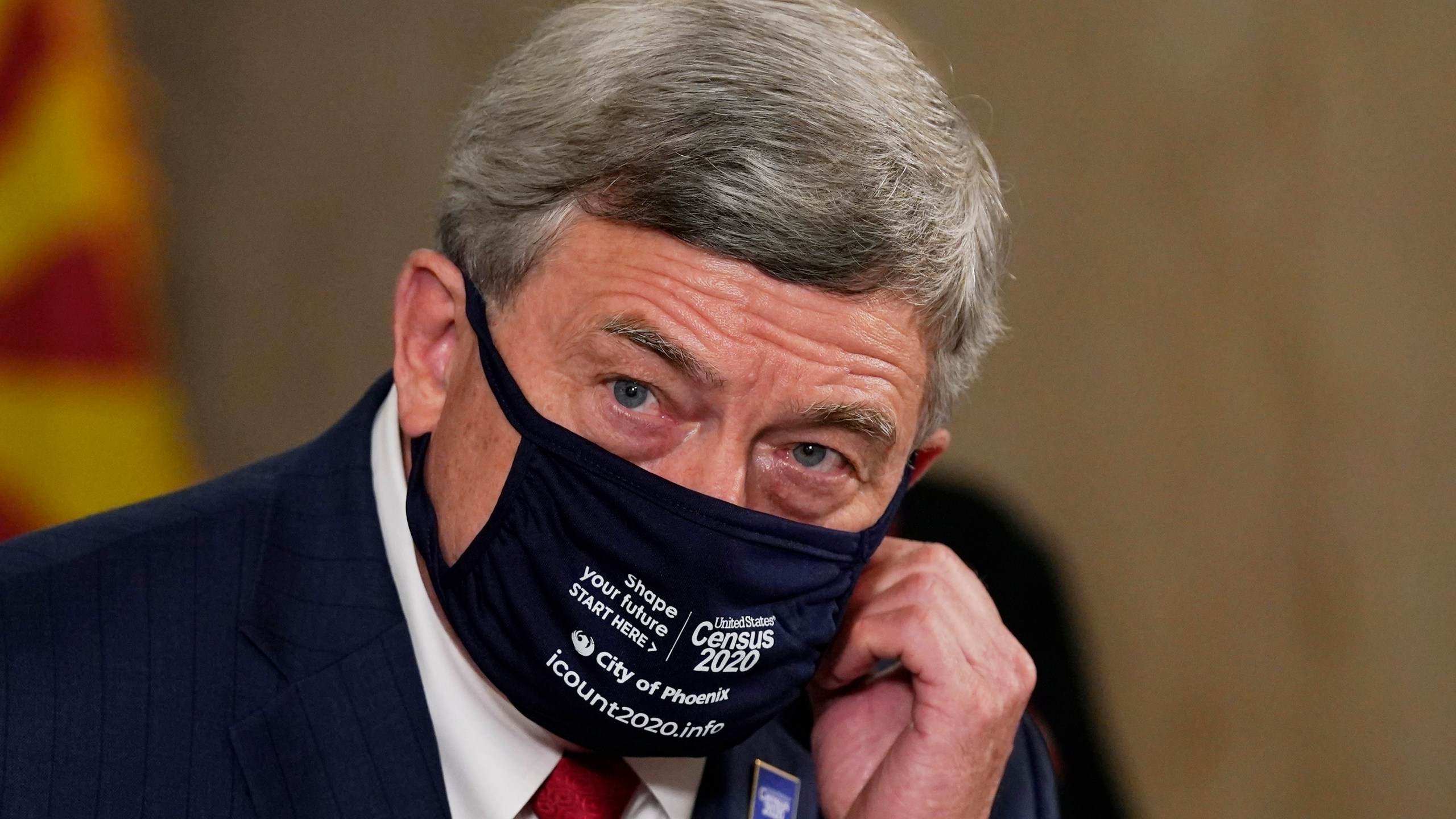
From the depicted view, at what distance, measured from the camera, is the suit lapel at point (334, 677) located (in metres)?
1.72

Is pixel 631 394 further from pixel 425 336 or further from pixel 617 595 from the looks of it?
pixel 425 336

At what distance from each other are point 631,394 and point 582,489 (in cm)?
13

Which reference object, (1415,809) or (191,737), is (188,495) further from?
(1415,809)

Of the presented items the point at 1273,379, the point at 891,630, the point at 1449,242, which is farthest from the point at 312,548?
the point at 1449,242

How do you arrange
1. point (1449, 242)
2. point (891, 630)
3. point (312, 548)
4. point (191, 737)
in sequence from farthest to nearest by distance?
1. point (1449, 242)
2. point (891, 630)
3. point (312, 548)
4. point (191, 737)

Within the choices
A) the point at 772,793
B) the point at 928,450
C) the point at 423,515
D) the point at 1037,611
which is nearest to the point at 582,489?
the point at 423,515

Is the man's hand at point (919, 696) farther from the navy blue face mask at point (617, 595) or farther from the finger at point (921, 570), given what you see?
the navy blue face mask at point (617, 595)

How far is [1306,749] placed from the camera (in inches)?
155

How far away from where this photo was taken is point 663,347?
64.9 inches

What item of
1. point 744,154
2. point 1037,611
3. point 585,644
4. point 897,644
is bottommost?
point 1037,611

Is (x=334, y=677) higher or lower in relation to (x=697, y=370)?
lower

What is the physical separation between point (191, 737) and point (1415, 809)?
11.4ft

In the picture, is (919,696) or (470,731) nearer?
(470,731)

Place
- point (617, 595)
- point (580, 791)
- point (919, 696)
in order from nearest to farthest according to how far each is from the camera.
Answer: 1. point (617, 595)
2. point (580, 791)
3. point (919, 696)
